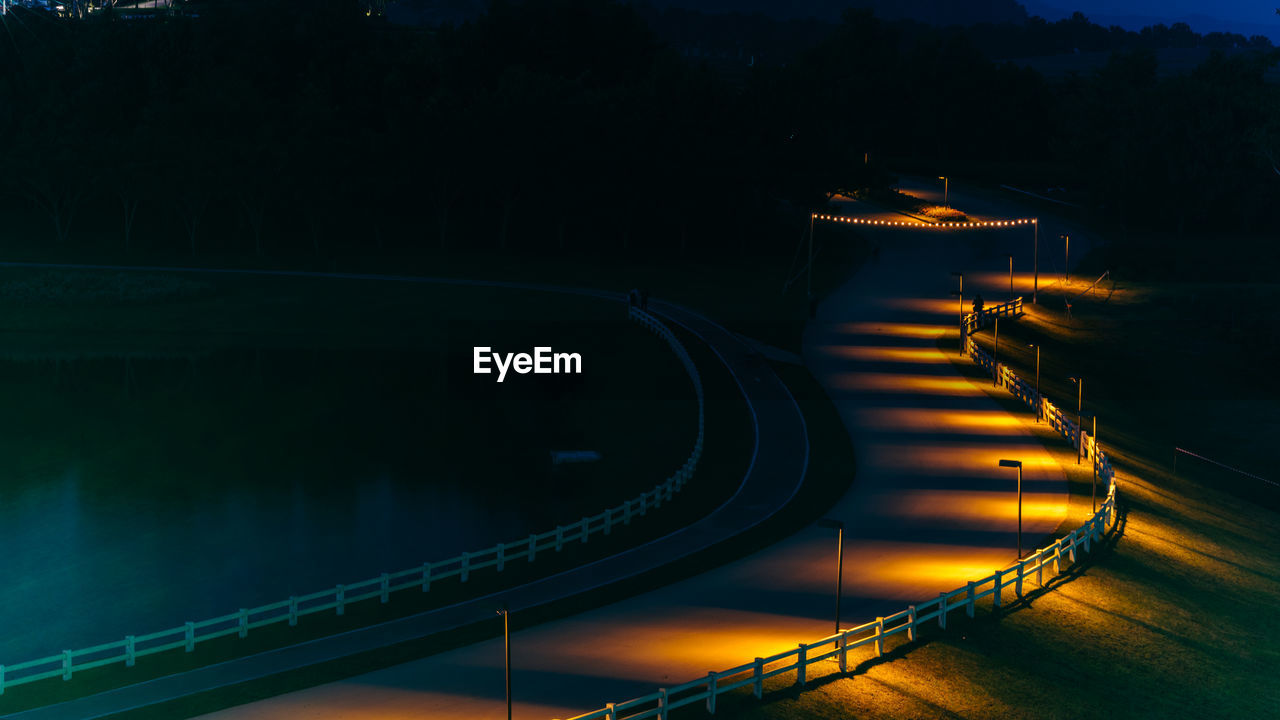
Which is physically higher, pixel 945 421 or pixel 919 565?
pixel 945 421

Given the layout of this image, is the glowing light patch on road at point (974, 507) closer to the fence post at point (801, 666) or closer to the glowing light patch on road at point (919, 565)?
the glowing light patch on road at point (919, 565)

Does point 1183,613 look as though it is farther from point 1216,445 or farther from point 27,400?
point 27,400

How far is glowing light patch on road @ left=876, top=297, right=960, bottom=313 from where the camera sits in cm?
9231

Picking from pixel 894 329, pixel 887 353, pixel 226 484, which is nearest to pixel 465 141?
pixel 894 329

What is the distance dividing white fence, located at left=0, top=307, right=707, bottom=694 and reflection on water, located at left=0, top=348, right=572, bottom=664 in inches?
52.2

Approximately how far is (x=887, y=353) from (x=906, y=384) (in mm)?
8689

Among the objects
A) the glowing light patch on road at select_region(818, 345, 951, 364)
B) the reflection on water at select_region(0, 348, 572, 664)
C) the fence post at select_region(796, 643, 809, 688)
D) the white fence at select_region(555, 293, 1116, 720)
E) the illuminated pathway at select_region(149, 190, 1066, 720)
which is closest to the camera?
the white fence at select_region(555, 293, 1116, 720)

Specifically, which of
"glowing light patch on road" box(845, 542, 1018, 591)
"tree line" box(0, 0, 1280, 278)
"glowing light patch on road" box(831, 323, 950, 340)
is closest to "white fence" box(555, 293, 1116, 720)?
"glowing light patch on road" box(845, 542, 1018, 591)

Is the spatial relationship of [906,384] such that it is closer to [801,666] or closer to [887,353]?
[887,353]

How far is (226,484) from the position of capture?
49.2 meters

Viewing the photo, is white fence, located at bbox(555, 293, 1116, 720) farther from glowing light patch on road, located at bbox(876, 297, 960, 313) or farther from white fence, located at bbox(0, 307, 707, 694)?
glowing light patch on road, located at bbox(876, 297, 960, 313)

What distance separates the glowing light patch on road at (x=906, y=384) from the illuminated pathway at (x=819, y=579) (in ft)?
0.45

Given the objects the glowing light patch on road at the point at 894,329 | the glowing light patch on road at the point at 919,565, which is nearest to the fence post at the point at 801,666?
the glowing light patch on road at the point at 919,565

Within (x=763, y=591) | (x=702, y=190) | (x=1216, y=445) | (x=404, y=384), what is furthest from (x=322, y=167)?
(x=763, y=591)
